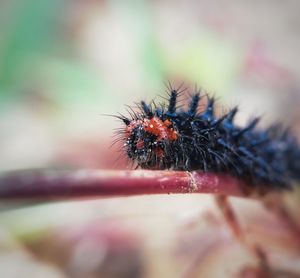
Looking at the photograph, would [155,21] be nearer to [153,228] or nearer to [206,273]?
[153,228]

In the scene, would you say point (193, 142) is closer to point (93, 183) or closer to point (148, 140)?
point (148, 140)

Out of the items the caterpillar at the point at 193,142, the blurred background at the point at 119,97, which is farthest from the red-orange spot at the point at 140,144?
the blurred background at the point at 119,97

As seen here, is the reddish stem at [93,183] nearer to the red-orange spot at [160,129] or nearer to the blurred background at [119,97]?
the red-orange spot at [160,129]

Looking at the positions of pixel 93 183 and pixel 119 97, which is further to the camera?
pixel 119 97

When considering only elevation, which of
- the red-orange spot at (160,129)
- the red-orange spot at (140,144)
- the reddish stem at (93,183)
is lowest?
the reddish stem at (93,183)

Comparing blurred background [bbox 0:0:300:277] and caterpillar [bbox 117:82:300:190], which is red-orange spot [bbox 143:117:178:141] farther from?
blurred background [bbox 0:0:300:277]

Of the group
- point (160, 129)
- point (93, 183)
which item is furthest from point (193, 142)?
point (93, 183)
